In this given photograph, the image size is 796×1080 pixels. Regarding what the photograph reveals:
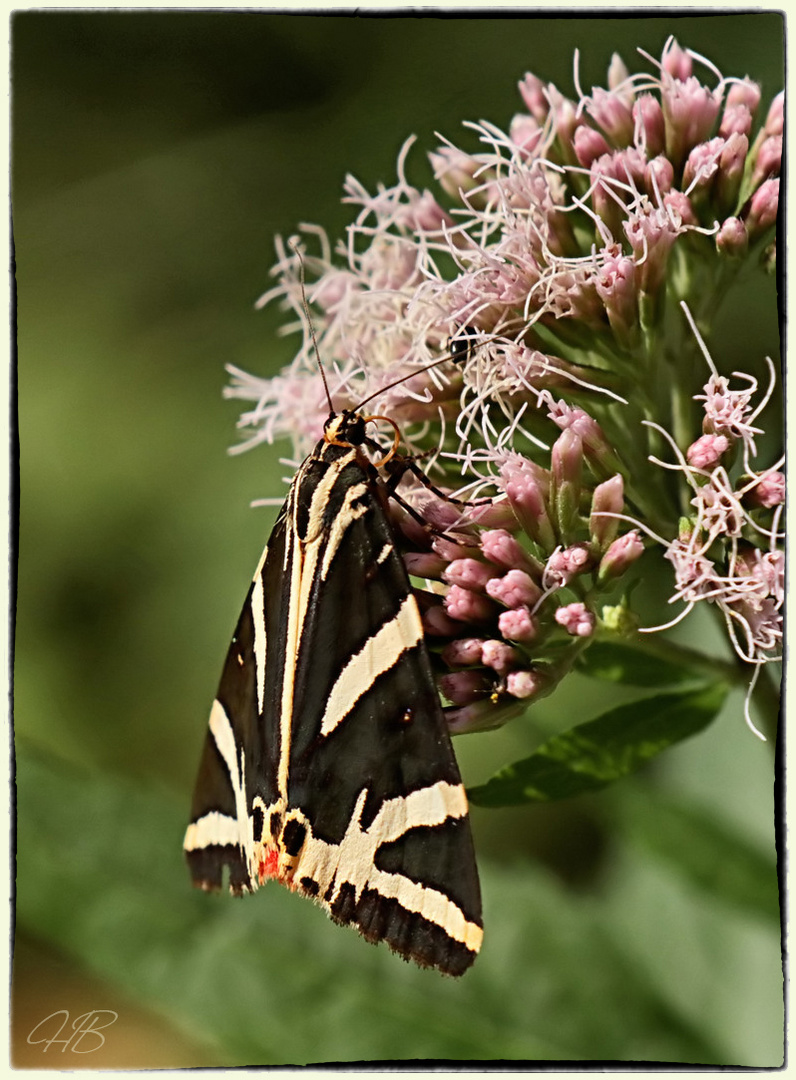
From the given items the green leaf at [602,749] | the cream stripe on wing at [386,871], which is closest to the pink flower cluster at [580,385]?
the green leaf at [602,749]

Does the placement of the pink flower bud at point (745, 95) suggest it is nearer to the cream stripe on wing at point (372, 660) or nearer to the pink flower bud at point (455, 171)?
the pink flower bud at point (455, 171)

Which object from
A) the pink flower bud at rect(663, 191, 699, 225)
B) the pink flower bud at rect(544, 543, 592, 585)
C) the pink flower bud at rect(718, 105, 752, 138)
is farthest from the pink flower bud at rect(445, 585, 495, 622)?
the pink flower bud at rect(718, 105, 752, 138)

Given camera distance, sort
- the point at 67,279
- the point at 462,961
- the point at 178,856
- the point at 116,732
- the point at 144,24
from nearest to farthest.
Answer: the point at 462,961
the point at 144,24
the point at 178,856
the point at 67,279
the point at 116,732

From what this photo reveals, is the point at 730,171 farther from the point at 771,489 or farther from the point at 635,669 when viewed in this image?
the point at 635,669

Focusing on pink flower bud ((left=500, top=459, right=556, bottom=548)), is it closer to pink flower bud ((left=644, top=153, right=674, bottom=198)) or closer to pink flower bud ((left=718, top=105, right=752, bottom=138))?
pink flower bud ((left=644, top=153, right=674, bottom=198))

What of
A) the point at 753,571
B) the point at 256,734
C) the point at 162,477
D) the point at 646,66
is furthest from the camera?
the point at 162,477

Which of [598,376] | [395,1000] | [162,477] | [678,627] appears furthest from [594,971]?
[162,477]

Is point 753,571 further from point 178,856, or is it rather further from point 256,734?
point 178,856
